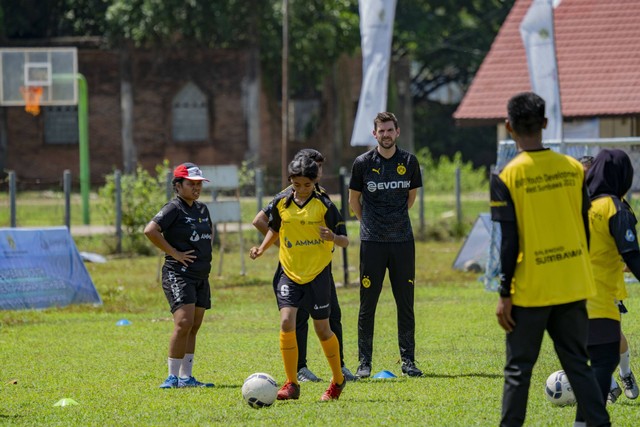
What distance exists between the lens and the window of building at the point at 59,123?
45.6 metres

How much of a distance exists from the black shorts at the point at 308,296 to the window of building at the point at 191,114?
36.3 metres

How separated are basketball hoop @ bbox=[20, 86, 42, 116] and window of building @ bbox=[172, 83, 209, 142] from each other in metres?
10.3

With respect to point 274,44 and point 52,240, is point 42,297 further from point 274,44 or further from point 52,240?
point 274,44

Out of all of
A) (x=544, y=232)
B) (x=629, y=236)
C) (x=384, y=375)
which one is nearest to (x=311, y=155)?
(x=384, y=375)

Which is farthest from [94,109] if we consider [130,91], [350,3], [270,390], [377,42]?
[270,390]

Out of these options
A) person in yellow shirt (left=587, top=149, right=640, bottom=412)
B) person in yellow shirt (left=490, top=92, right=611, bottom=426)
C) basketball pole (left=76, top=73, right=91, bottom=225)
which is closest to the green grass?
Result: person in yellow shirt (left=587, top=149, right=640, bottom=412)

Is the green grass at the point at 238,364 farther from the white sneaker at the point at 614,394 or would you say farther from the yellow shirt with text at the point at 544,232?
the yellow shirt with text at the point at 544,232

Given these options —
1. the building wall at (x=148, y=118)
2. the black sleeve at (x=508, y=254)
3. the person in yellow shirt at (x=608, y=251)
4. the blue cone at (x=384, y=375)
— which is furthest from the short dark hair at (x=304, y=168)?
the building wall at (x=148, y=118)

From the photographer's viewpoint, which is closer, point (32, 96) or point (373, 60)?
point (373, 60)

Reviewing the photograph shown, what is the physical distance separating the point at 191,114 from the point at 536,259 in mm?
39287

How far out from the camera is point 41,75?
116 feet

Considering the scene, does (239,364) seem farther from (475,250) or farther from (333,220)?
(475,250)

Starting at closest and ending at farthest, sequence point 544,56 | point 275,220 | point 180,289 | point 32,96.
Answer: point 275,220, point 180,289, point 544,56, point 32,96

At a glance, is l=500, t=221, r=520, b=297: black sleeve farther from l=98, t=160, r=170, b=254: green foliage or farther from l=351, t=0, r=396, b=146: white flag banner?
l=98, t=160, r=170, b=254: green foliage
